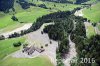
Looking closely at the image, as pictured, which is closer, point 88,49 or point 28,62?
point 88,49

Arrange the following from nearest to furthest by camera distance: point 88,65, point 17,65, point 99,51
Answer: point 88,65 → point 99,51 → point 17,65

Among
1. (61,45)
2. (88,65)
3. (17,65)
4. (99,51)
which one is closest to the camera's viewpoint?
(88,65)

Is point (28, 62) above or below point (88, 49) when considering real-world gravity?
below

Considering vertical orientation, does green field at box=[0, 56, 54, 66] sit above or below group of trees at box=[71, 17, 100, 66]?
below

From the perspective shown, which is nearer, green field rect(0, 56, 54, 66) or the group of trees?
the group of trees

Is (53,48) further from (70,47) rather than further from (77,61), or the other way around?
(77,61)

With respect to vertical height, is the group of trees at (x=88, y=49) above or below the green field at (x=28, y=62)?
above

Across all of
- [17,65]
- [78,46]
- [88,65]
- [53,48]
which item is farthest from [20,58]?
[88,65]

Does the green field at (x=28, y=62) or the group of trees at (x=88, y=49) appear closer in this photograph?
the group of trees at (x=88, y=49)
